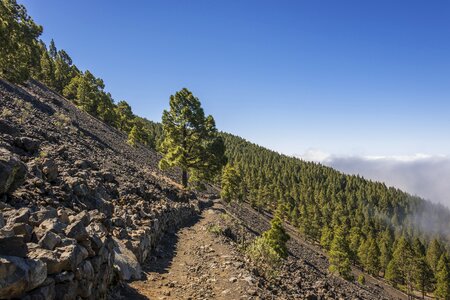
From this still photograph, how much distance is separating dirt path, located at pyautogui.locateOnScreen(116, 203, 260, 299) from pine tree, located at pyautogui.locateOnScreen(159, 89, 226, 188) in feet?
53.6

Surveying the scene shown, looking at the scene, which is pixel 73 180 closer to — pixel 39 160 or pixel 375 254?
pixel 39 160

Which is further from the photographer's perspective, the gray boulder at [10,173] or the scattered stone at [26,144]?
the scattered stone at [26,144]

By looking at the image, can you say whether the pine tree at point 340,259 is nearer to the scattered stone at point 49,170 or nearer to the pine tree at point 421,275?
the pine tree at point 421,275

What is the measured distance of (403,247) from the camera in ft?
302

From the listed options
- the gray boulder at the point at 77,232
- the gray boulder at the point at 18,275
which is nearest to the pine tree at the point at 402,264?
the gray boulder at the point at 77,232

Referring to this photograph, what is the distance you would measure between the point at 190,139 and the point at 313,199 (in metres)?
132

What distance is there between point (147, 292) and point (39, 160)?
7231 millimetres

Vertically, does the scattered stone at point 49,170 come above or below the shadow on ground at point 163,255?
above

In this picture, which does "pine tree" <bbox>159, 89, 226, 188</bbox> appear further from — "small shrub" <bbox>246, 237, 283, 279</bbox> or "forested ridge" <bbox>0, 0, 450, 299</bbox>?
"forested ridge" <bbox>0, 0, 450, 299</bbox>

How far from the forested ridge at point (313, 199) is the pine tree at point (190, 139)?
2497 centimetres

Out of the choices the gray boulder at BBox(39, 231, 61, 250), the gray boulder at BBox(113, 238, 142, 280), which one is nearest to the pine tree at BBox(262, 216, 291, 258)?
the gray boulder at BBox(113, 238, 142, 280)

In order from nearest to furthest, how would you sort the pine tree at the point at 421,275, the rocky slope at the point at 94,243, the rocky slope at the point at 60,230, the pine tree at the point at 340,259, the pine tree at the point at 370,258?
the rocky slope at the point at 60,230
the rocky slope at the point at 94,243
the pine tree at the point at 340,259
the pine tree at the point at 421,275
the pine tree at the point at 370,258

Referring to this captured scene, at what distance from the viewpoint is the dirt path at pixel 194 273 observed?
11.5m

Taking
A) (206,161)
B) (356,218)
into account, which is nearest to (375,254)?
(356,218)
